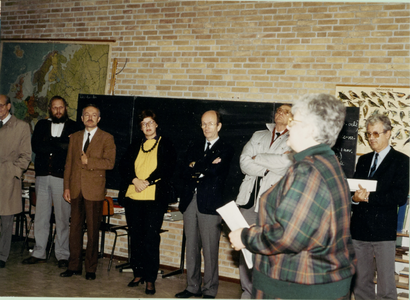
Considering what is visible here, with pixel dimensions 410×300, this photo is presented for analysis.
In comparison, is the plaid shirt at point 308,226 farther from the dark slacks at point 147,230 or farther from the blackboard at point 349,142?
the blackboard at point 349,142

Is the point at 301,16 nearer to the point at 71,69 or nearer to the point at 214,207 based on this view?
the point at 214,207

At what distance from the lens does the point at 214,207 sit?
4074mm

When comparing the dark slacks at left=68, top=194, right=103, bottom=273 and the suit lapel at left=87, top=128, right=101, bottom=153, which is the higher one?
the suit lapel at left=87, top=128, right=101, bottom=153

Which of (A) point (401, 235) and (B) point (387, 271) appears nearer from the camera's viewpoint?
(B) point (387, 271)

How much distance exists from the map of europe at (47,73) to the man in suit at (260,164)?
2.68 m

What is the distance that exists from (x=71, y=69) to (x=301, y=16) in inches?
129

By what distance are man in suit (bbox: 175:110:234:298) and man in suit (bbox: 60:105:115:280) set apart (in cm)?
101

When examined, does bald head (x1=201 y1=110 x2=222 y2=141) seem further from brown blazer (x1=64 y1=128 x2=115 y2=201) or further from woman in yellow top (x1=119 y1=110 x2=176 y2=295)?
brown blazer (x1=64 y1=128 x2=115 y2=201)

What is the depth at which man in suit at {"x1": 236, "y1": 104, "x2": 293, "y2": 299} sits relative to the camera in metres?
3.81

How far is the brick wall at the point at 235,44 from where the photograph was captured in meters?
4.53

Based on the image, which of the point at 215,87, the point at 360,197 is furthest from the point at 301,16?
the point at 360,197

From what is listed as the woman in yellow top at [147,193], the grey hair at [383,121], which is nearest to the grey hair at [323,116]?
the grey hair at [383,121]

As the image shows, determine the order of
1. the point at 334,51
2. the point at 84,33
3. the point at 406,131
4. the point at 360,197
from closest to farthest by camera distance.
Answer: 1. the point at 360,197
2. the point at 406,131
3. the point at 334,51
4. the point at 84,33

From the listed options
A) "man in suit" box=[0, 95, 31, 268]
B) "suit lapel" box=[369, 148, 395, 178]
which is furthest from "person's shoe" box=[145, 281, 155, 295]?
"suit lapel" box=[369, 148, 395, 178]
